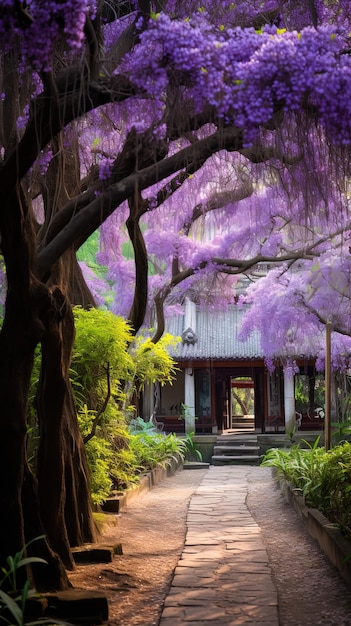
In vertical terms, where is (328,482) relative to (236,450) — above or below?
above

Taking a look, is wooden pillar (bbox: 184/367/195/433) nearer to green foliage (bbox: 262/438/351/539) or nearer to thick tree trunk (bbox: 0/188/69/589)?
green foliage (bbox: 262/438/351/539)

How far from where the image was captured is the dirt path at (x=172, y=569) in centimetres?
508

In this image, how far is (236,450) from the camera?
70.3 ft

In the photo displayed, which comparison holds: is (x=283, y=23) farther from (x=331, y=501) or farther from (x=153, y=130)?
(x=331, y=501)

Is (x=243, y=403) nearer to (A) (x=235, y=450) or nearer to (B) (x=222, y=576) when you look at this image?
(A) (x=235, y=450)

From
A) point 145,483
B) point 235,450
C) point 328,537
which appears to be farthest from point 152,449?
point 328,537

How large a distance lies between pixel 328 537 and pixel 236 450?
15.0 meters

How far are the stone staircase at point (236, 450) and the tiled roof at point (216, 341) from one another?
2.67 m

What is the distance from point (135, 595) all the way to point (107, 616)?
78 centimetres

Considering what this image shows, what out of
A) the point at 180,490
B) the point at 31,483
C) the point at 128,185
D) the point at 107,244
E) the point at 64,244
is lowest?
the point at 180,490

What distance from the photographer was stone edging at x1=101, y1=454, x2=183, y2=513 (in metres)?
9.32

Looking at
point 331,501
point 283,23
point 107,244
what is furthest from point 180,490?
point 283,23

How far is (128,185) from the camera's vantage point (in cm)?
464

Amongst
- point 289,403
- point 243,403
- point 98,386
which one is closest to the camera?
point 98,386
